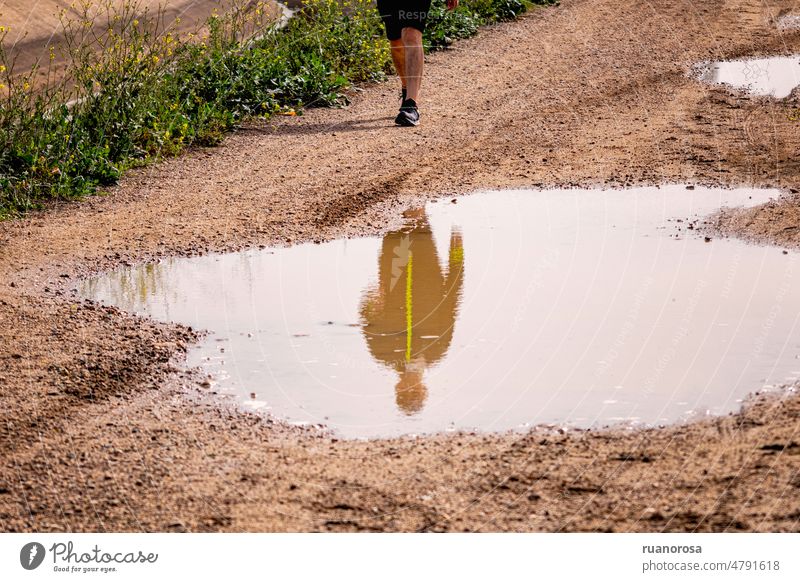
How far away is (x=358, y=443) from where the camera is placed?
4867 mm

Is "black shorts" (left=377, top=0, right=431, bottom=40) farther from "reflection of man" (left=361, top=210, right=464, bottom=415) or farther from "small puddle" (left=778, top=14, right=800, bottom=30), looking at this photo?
"small puddle" (left=778, top=14, right=800, bottom=30)

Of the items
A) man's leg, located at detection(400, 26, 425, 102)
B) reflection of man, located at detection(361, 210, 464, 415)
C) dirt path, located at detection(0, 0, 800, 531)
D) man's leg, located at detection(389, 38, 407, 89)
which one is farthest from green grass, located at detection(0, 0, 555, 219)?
reflection of man, located at detection(361, 210, 464, 415)

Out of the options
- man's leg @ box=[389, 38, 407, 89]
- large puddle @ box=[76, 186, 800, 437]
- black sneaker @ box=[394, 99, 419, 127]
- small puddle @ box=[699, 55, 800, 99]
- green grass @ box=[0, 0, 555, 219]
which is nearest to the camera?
large puddle @ box=[76, 186, 800, 437]

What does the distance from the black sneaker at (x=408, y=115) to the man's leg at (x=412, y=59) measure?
89 millimetres

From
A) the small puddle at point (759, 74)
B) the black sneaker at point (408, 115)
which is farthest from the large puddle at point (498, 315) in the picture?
the small puddle at point (759, 74)

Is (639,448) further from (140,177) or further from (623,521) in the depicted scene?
(140,177)

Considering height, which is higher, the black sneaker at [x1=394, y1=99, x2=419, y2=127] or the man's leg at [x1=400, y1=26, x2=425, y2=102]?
the man's leg at [x1=400, y1=26, x2=425, y2=102]

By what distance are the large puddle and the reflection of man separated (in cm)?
1

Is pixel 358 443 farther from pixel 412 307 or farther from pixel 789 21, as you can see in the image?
pixel 789 21

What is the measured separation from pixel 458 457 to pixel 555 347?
1.26m

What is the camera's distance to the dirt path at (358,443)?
14.0 ft

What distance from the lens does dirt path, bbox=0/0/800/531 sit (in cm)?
427

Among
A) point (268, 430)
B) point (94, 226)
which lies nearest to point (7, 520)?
point (268, 430)
